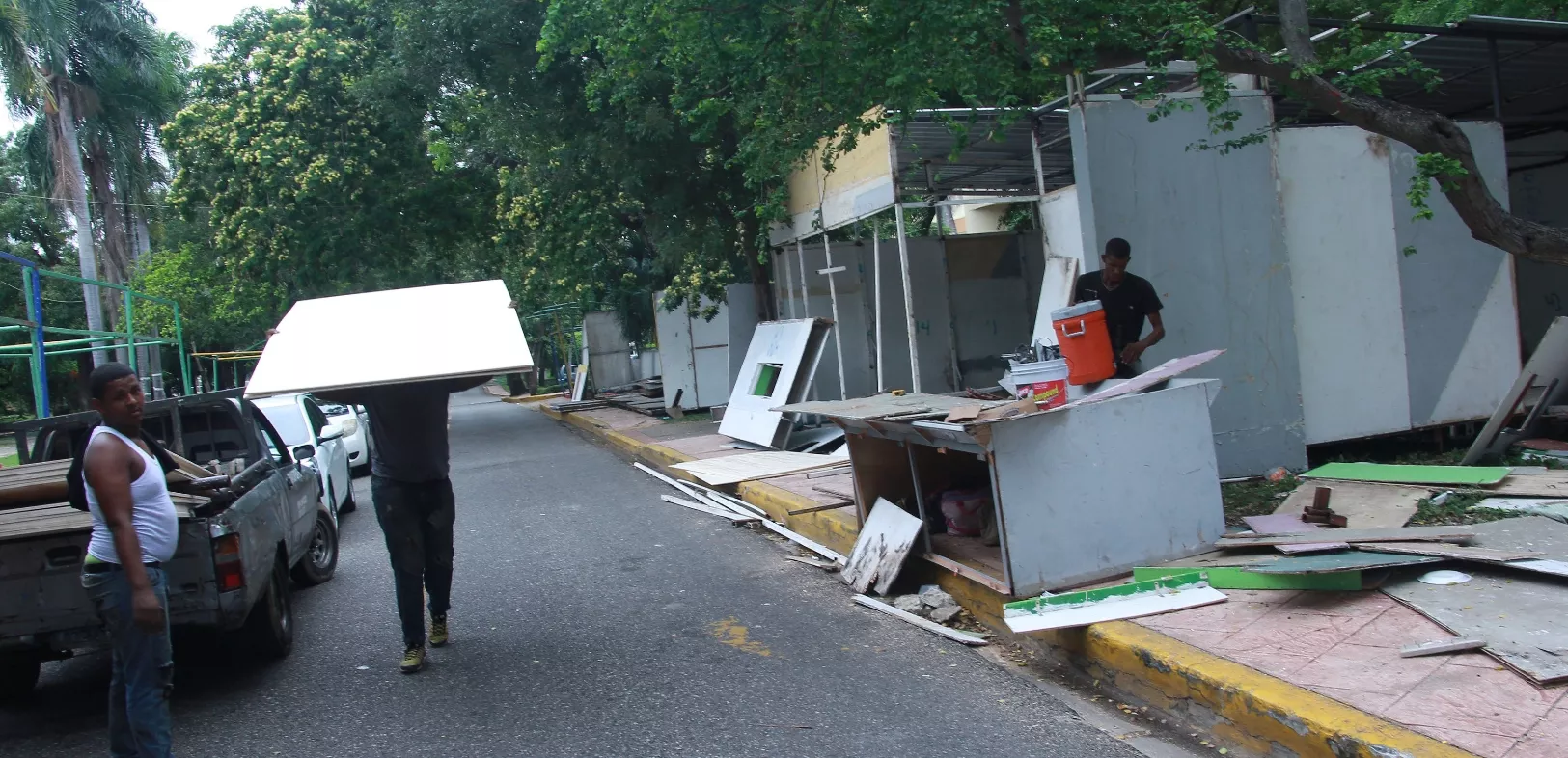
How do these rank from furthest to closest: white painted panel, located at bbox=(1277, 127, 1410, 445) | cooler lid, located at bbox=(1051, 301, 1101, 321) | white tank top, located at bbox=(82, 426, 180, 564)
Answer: white painted panel, located at bbox=(1277, 127, 1410, 445), cooler lid, located at bbox=(1051, 301, 1101, 321), white tank top, located at bbox=(82, 426, 180, 564)

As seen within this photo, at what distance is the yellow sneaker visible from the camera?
215 inches

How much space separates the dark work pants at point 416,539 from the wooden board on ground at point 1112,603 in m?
3.01

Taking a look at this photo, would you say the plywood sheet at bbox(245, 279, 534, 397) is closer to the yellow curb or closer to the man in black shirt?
the yellow curb

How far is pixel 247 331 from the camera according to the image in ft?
111

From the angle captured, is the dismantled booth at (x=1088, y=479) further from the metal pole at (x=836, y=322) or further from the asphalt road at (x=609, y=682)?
the metal pole at (x=836, y=322)

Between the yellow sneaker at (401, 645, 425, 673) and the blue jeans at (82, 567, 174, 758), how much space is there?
1598 mm

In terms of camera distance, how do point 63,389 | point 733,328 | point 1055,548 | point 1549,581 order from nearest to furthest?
point 1549,581, point 1055,548, point 733,328, point 63,389

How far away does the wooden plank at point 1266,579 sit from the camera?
4750mm

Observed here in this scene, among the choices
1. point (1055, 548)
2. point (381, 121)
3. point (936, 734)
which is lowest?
point (936, 734)

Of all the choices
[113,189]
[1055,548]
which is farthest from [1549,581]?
[113,189]

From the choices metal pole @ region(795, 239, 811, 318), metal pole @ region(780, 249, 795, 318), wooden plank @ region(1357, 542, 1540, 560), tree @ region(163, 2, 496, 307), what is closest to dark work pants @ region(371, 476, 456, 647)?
wooden plank @ region(1357, 542, 1540, 560)

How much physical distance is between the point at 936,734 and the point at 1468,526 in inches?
126

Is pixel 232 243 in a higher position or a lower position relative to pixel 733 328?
higher

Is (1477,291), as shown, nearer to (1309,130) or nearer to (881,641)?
(1309,130)
